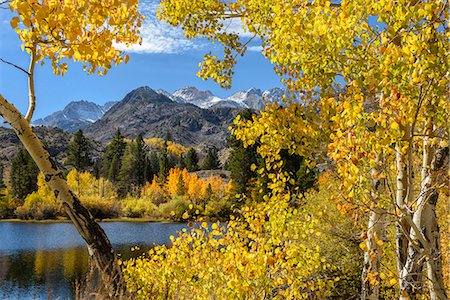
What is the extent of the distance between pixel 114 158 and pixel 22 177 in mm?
23040

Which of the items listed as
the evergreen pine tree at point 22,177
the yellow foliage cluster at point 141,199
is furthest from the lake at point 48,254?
the evergreen pine tree at point 22,177

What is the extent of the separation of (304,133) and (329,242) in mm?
9549

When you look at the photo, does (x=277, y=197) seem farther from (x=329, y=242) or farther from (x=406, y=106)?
(x=329, y=242)

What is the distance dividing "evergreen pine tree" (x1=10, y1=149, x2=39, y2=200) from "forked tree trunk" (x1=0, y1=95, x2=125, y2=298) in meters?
85.5

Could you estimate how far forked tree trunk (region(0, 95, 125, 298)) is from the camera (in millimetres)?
5098

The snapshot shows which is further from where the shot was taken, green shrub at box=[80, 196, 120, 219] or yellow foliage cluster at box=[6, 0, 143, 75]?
green shrub at box=[80, 196, 120, 219]

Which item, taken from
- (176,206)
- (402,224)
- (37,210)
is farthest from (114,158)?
(402,224)

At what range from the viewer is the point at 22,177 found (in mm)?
84312

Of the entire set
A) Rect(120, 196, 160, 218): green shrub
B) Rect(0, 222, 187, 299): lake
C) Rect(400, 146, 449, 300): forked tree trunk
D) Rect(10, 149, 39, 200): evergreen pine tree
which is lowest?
Rect(0, 222, 187, 299): lake

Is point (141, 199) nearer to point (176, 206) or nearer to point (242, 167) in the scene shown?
point (176, 206)

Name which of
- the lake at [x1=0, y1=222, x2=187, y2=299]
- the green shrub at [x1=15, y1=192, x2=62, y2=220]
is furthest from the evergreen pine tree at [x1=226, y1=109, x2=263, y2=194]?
the green shrub at [x1=15, y1=192, x2=62, y2=220]

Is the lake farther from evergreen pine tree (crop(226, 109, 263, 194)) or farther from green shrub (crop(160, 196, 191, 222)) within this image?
evergreen pine tree (crop(226, 109, 263, 194))

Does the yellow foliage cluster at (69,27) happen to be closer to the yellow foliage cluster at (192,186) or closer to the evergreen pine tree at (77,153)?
the yellow foliage cluster at (192,186)

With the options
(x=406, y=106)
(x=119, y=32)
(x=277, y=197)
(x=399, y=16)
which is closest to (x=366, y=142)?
(x=406, y=106)
